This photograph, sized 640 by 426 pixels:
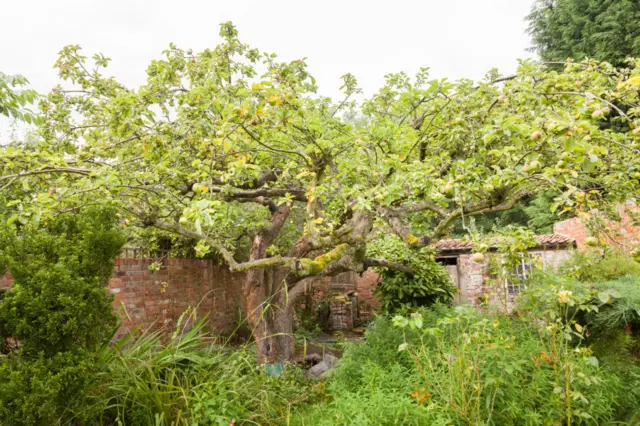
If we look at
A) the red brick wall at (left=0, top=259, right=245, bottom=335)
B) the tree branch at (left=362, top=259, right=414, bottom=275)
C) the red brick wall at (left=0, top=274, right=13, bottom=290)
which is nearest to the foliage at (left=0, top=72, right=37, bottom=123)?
the red brick wall at (left=0, top=274, right=13, bottom=290)

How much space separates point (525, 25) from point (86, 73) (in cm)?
1704

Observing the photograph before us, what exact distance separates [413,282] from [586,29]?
12.5 meters

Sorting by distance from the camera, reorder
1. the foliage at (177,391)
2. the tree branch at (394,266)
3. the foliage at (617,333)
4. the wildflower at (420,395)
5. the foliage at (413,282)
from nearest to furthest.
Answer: the wildflower at (420,395)
the foliage at (177,391)
the foliage at (617,333)
the tree branch at (394,266)
the foliage at (413,282)

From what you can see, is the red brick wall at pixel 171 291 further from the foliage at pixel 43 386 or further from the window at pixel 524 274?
the window at pixel 524 274

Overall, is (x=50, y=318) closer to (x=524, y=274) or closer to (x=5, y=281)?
(x=5, y=281)

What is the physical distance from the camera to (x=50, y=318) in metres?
2.92

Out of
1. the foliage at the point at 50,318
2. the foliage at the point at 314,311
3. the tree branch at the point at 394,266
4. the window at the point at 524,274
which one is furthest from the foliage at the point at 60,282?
the foliage at the point at 314,311

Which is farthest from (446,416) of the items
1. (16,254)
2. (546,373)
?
(16,254)

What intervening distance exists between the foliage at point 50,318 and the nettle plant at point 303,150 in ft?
1.01

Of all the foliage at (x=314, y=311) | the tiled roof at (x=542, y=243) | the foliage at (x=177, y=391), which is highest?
the tiled roof at (x=542, y=243)

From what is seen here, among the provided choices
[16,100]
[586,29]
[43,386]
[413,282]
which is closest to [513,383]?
[43,386]

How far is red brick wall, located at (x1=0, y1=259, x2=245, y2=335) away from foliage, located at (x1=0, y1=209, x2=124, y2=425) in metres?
2.08

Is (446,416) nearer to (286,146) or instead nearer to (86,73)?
(286,146)

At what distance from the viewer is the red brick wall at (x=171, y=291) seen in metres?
6.64
